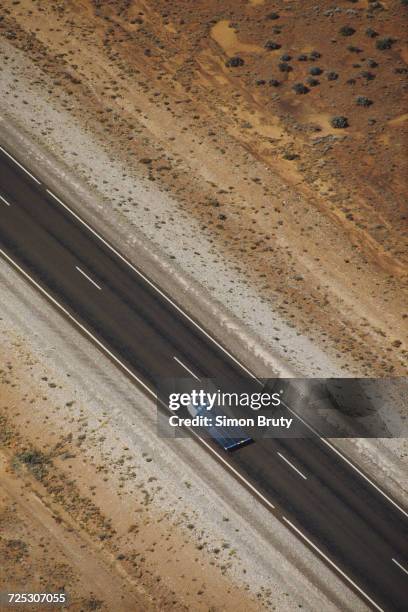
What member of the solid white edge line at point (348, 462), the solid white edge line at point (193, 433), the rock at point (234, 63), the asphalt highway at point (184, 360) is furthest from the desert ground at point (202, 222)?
the asphalt highway at point (184, 360)

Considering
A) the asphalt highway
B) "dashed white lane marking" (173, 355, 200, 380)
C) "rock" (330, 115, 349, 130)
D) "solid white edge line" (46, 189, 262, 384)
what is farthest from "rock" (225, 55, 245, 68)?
"dashed white lane marking" (173, 355, 200, 380)

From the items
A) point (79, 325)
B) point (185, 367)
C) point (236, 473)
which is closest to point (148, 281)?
point (79, 325)

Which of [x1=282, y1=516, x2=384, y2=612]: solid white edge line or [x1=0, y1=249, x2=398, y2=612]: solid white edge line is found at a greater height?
[x1=0, y1=249, x2=398, y2=612]: solid white edge line

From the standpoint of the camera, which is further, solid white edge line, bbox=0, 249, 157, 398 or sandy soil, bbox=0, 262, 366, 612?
solid white edge line, bbox=0, 249, 157, 398

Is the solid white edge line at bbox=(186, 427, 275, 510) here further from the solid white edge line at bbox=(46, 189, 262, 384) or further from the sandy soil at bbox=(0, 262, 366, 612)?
the solid white edge line at bbox=(46, 189, 262, 384)

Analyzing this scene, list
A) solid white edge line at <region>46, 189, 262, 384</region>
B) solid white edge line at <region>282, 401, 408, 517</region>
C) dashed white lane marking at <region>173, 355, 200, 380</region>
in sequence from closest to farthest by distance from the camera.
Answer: solid white edge line at <region>282, 401, 408, 517</region> → dashed white lane marking at <region>173, 355, 200, 380</region> → solid white edge line at <region>46, 189, 262, 384</region>

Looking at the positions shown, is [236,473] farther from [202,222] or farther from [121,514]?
[202,222]

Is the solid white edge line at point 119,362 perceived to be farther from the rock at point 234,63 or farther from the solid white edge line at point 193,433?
the rock at point 234,63
